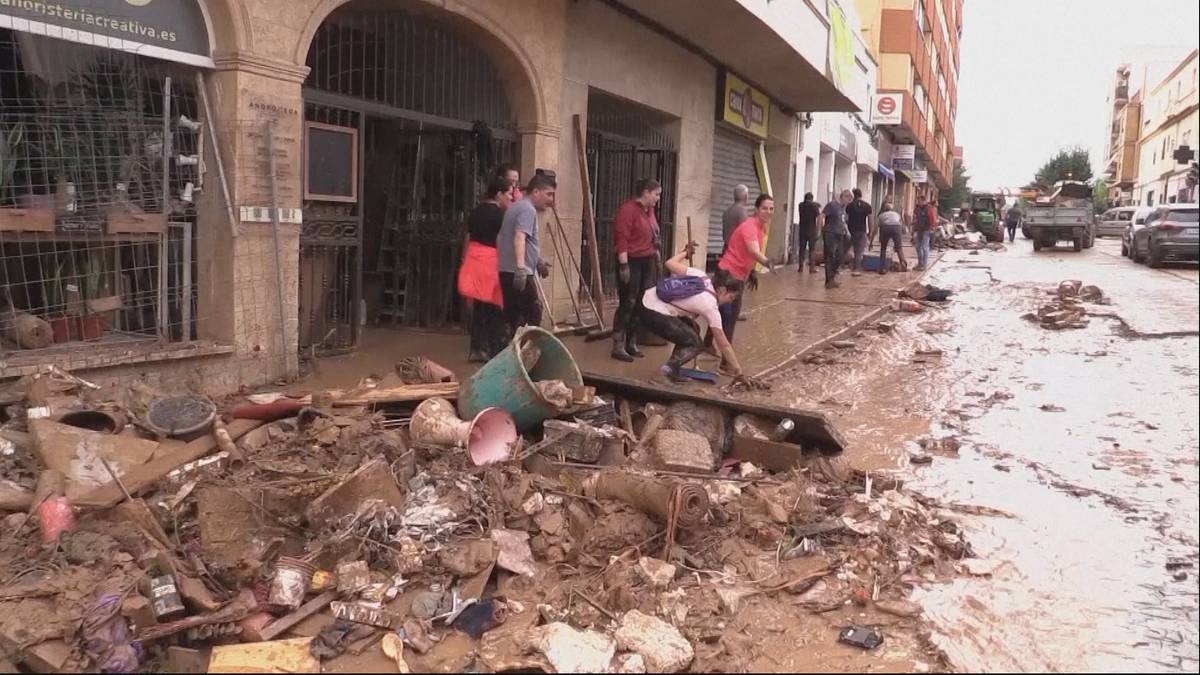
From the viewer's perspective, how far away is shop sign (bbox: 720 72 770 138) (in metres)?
15.2

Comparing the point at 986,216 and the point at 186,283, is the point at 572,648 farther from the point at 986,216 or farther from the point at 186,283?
the point at 986,216

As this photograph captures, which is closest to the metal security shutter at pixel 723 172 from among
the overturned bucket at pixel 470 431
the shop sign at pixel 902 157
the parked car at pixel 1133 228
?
the parked car at pixel 1133 228

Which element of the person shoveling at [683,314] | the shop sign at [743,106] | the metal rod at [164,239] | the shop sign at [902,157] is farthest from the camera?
the shop sign at [902,157]

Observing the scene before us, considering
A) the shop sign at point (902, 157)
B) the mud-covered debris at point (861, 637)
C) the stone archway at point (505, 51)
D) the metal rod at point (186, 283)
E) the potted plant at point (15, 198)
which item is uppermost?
the shop sign at point (902, 157)

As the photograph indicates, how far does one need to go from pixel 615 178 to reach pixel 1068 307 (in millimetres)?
6205

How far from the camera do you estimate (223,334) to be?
6324 millimetres

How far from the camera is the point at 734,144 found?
56.3 ft

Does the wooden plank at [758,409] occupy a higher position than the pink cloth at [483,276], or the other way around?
the pink cloth at [483,276]

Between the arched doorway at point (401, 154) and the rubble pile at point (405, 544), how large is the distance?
8.20ft

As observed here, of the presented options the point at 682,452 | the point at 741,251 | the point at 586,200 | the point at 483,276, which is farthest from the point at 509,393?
the point at 586,200

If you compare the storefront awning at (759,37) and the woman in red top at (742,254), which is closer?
the woman in red top at (742,254)

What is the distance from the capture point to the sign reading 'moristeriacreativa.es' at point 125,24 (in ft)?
17.1

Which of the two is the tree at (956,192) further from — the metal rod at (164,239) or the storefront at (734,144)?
the metal rod at (164,239)

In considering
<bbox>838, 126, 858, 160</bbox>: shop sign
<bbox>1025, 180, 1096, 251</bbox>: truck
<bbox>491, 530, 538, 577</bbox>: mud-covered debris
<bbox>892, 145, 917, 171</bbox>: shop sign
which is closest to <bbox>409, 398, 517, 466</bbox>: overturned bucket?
<bbox>491, 530, 538, 577</bbox>: mud-covered debris
